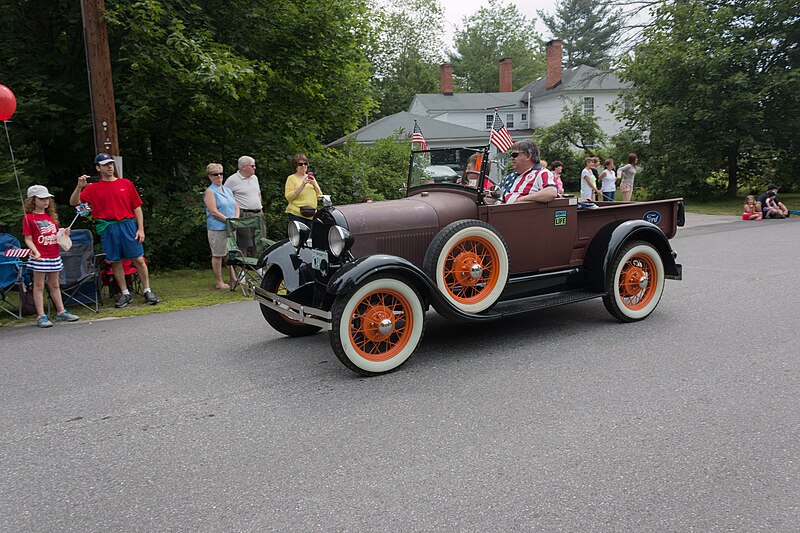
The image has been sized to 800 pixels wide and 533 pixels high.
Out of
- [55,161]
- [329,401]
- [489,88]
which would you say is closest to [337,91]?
[55,161]

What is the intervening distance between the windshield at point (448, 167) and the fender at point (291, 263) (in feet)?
4.60

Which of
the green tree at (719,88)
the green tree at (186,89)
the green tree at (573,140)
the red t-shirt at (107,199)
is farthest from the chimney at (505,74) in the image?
the red t-shirt at (107,199)

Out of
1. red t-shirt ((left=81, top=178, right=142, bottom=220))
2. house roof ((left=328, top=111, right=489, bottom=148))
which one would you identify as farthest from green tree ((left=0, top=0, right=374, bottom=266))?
house roof ((left=328, top=111, right=489, bottom=148))

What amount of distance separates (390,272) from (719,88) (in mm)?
20461

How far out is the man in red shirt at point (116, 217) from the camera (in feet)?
23.3

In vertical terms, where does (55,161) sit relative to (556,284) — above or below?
above

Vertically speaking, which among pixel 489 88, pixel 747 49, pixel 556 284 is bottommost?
pixel 556 284

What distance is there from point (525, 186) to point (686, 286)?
10.6 ft

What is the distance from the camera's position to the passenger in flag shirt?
5328mm

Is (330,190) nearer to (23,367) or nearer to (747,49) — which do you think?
(23,367)

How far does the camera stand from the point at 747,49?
19.5 meters

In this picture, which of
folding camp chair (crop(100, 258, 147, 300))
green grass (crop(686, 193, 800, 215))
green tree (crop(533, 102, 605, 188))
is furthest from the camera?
green tree (crop(533, 102, 605, 188))

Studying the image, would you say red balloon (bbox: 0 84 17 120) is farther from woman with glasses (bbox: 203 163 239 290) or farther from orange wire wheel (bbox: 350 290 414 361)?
orange wire wheel (bbox: 350 290 414 361)

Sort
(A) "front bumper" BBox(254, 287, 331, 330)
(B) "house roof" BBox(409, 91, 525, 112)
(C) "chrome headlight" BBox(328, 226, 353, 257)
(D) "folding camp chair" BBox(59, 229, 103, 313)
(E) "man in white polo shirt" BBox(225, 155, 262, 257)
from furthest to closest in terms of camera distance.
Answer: (B) "house roof" BBox(409, 91, 525, 112) < (E) "man in white polo shirt" BBox(225, 155, 262, 257) < (D) "folding camp chair" BBox(59, 229, 103, 313) < (C) "chrome headlight" BBox(328, 226, 353, 257) < (A) "front bumper" BBox(254, 287, 331, 330)
